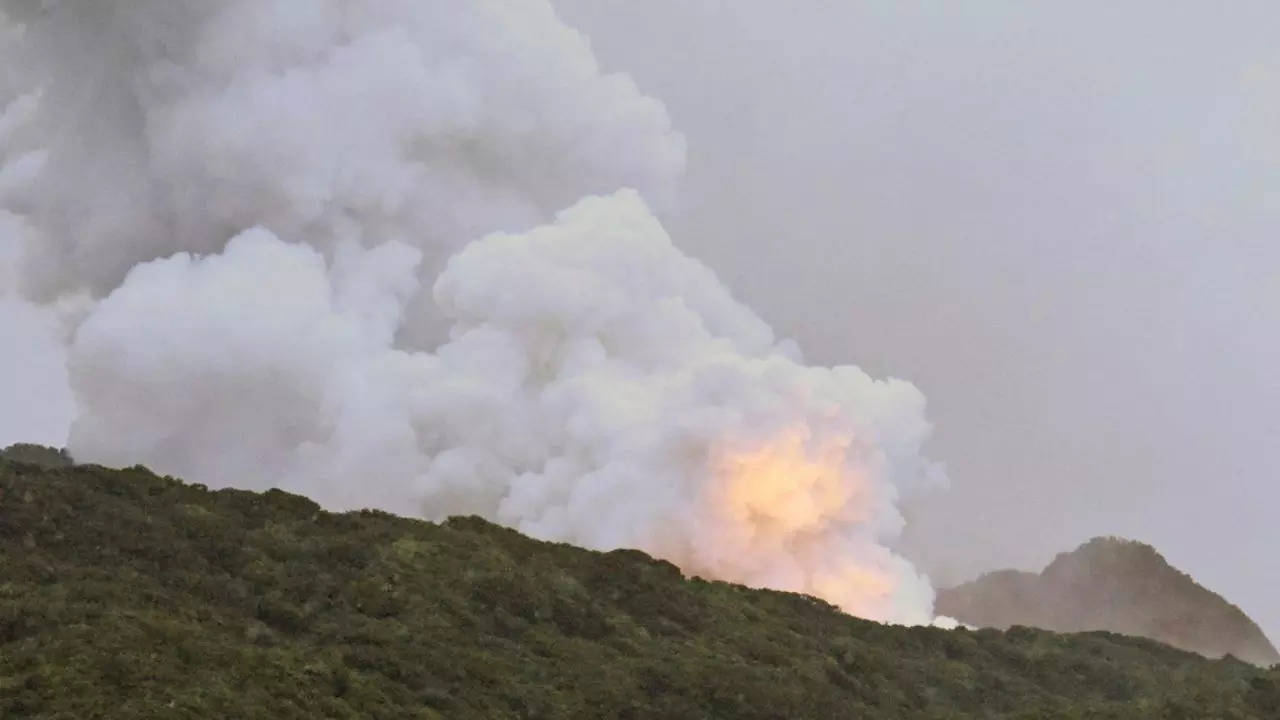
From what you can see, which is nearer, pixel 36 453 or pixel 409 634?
pixel 409 634

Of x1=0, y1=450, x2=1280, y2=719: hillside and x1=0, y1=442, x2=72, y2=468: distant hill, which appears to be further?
x1=0, y1=442, x2=72, y2=468: distant hill

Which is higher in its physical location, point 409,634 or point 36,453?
point 36,453

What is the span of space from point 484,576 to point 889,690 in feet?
56.0

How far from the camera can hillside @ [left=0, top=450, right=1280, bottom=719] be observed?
29750 mm

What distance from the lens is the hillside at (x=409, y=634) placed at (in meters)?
29.8

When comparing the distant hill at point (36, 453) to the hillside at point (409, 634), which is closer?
the hillside at point (409, 634)

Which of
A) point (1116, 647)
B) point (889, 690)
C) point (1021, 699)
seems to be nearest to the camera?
point (889, 690)

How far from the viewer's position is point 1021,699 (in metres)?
52.8

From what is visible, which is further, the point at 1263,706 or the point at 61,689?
the point at 1263,706

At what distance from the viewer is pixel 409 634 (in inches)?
1489

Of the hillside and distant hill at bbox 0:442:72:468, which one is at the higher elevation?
distant hill at bbox 0:442:72:468

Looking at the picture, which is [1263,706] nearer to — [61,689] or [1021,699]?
[1021,699]

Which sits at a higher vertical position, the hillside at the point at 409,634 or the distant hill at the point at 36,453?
the distant hill at the point at 36,453

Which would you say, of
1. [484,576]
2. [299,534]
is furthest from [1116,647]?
[299,534]
